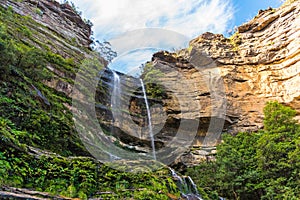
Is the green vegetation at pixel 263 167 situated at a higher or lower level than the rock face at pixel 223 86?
lower

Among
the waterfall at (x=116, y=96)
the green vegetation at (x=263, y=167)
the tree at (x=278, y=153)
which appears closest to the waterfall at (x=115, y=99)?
the waterfall at (x=116, y=96)

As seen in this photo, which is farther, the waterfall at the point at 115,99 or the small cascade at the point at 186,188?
the waterfall at the point at 115,99

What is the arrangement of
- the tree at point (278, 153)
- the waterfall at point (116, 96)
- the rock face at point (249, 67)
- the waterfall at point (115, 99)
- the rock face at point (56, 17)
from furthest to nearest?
the rock face at point (249, 67) < the rock face at point (56, 17) < the waterfall at point (116, 96) < the waterfall at point (115, 99) < the tree at point (278, 153)

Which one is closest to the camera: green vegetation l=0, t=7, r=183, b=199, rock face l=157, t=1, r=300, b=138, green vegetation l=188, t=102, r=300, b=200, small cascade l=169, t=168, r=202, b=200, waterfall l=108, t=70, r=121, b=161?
green vegetation l=0, t=7, r=183, b=199

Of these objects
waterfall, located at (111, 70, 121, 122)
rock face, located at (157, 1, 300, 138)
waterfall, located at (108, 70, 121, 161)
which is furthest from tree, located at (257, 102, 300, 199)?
waterfall, located at (111, 70, 121, 122)

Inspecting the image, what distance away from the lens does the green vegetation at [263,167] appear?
35.4 ft

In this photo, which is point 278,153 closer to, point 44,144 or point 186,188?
point 186,188

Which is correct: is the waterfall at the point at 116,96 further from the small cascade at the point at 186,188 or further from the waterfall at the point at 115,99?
the small cascade at the point at 186,188

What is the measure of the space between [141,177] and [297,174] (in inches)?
302

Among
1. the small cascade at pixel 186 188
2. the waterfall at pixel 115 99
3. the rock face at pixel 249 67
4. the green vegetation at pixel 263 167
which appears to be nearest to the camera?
the small cascade at pixel 186 188

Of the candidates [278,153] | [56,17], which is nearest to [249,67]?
[278,153]

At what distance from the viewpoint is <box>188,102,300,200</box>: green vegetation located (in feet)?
35.4

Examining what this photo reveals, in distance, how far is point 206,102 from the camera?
66.4 ft

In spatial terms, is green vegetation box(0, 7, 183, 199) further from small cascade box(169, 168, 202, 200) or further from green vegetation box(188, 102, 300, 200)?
green vegetation box(188, 102, 300, 200)
